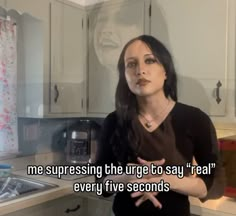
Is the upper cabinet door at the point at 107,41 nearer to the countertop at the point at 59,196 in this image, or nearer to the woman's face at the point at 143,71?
the woman's face at the point at 143,71

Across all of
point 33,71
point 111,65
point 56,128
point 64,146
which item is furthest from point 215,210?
point 33,71

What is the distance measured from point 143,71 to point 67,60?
0.59 m

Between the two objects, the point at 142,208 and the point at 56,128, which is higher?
the point at 56,128

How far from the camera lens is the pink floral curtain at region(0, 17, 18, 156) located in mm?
1480

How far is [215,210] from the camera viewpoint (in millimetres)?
861

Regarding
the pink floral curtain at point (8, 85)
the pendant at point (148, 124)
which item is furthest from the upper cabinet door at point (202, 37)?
the pink floral curtain at point (8, 85)

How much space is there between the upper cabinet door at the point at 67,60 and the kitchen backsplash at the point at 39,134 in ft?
0.34

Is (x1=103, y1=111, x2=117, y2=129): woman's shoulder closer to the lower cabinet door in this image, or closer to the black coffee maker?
the black coffee maker

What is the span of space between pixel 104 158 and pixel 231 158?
379 millimetres

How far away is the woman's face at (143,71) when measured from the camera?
758 millimetres

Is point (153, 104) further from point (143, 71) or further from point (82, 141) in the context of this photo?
point (82, 141)

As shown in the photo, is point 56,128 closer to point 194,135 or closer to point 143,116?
point 143,116

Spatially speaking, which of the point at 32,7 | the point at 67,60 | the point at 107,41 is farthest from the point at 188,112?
the point at 32,7

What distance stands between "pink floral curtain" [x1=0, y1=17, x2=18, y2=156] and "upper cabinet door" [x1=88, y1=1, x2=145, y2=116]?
1.99 ft
